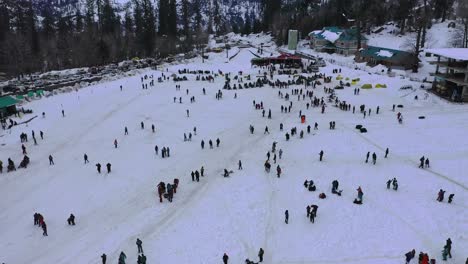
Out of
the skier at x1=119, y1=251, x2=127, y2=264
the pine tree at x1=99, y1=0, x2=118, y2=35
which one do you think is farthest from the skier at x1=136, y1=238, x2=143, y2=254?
the pine tree at x1=99, y1=0, x2=118, y2=35

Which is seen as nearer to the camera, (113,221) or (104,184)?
(113,221)

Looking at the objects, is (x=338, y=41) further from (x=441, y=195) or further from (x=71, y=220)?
(x=71, y=220)

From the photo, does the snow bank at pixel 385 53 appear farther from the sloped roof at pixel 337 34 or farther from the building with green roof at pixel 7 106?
the building with green roof at pixel 7 106

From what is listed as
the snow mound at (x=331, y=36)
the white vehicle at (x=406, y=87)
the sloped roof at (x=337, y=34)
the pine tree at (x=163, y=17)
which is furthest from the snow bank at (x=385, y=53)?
the pine tree at (x=163, y=17)

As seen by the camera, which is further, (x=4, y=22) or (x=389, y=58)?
(x=4, y=22)

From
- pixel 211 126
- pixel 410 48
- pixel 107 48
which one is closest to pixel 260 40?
pixel 107 48

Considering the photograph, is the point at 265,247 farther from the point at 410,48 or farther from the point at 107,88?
the point at 410,48

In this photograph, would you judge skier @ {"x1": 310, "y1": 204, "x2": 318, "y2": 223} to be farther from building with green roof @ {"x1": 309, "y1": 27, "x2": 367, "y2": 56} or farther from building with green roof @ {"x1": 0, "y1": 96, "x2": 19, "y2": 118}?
building with green roof @ {"x1": 309, "y1": 27, "x2": 367, "y2": 56}

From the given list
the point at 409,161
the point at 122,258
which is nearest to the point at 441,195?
the point at 409,161
